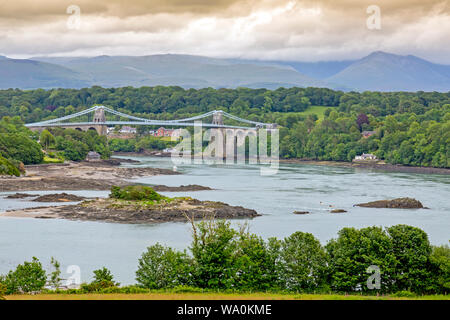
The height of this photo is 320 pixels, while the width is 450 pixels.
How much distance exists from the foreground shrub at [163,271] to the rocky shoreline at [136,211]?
12.0 metres

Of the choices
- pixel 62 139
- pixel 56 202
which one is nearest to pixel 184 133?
pixel 62 139

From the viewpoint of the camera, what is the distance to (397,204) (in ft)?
115

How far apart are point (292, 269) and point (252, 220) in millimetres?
13273

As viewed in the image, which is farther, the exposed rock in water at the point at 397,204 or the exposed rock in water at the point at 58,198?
the exposed rock in water at the point at 58,198

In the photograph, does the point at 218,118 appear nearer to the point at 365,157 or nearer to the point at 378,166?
the point at 365,157

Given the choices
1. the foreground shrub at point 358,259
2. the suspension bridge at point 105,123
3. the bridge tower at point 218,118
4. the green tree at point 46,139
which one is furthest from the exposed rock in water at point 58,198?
the bridge tower at point 218,118

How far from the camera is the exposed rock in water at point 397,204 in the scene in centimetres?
3453

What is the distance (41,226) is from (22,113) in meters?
76.7

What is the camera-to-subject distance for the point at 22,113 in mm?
99625

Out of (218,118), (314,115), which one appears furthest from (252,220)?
(314,115)

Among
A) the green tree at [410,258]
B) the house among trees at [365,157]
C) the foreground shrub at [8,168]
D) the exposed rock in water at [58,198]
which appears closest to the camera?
the green tree at [410,258]

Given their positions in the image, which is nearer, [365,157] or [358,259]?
[358,259]

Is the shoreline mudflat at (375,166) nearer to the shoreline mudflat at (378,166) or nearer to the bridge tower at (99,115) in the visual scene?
the shoreline mudflat at (378,166)

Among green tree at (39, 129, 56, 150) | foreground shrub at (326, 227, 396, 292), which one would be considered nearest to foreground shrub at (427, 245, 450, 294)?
foreground shrub at (326, 227, 396, 292)
